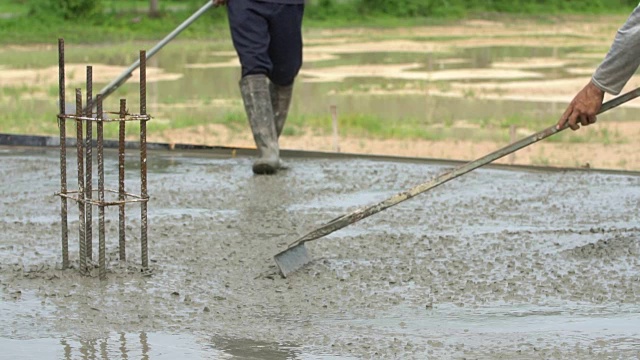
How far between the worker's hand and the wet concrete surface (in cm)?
64

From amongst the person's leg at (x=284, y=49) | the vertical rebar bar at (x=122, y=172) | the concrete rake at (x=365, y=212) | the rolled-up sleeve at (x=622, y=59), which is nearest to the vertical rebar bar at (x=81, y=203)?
the vertical rebar bar at (x=122, y=172)

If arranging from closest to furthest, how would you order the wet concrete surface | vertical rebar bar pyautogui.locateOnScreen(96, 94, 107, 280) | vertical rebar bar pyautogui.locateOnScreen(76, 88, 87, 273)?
1. the wet concrete surface
2. vertical rebar bar pyautogui.locateOnScreen(96, 94, 107, 280)
3. vertical rebar bar pyautogui.locateOnScreen(76, 88, 87, 273)

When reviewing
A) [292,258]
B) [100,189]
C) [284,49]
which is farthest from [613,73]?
[284,49]

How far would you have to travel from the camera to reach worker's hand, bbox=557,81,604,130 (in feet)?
15.8

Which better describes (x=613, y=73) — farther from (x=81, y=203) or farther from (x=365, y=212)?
(x=81, y=203)

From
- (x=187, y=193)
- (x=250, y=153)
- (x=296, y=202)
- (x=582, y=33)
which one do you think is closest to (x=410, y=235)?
(x=296, y=202)

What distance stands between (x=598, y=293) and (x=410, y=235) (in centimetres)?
120

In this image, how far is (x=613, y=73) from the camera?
473cm

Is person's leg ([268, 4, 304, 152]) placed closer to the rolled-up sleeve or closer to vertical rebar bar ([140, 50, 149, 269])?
vertical rebar bar ([140, 50, 149, 269])

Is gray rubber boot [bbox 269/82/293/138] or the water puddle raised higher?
gray rubber boot [bbox 269/82/293/138]

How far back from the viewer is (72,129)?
1188cm

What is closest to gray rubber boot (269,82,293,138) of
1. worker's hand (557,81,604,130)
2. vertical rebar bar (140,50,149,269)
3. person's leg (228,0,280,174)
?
person's leg (228,0,280,174)

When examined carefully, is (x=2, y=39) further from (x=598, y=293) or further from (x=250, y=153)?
(x=598, y=293)

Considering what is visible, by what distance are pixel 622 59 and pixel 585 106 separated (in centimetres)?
25
